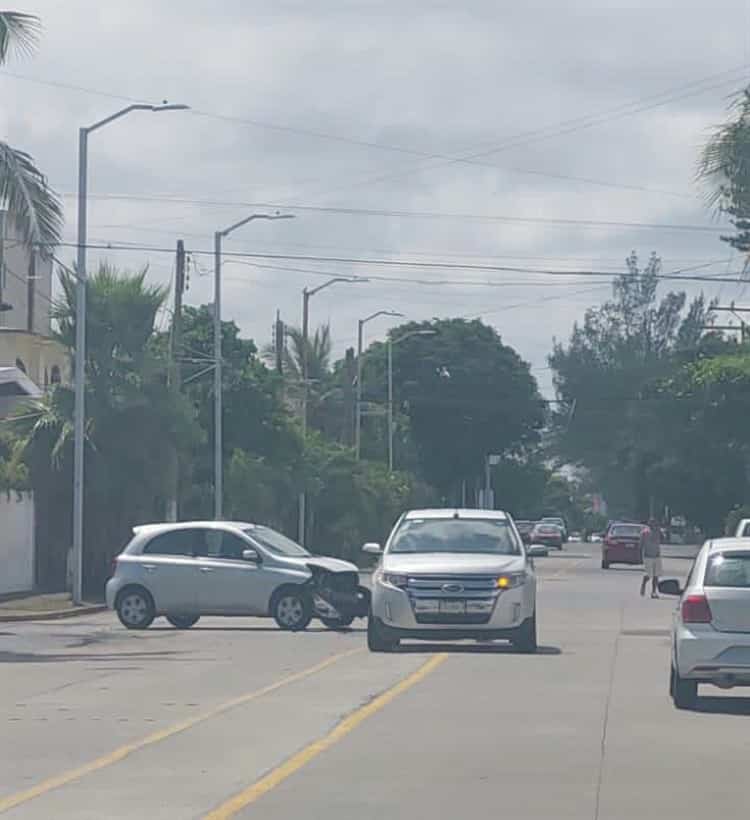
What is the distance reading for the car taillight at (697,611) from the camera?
1652 centimetres

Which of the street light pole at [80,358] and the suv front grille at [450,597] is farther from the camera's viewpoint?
the street light pole at [80,358]

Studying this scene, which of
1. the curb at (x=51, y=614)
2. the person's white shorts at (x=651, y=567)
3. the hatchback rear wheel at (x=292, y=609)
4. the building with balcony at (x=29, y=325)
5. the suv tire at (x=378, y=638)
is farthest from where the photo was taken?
the building with balcony at (x=29, y=325)

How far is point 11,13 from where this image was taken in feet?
91.9

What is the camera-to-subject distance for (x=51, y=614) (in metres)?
35.1

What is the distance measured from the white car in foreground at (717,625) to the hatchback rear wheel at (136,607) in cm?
1414

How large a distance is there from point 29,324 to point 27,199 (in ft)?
108

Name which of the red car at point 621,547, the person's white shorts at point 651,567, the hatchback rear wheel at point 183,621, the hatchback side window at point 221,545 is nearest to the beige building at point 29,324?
the red car at point 621,547

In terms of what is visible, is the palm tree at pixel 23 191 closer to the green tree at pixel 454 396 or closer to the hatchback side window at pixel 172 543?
the hatchback side window at pixel 172 543

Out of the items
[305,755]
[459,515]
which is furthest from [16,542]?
[305,755]

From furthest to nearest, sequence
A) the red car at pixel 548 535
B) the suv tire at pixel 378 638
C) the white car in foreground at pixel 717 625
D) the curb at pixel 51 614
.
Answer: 1. the red car at pixel 548 535
2. the curb at pixel 51 614
3. the suv tire at pixel 378 638
4. the white car in foreground at pixel 717 625

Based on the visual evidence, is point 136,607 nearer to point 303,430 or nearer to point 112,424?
point 112,424

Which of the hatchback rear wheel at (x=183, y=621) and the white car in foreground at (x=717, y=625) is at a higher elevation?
the white car in foreground at (x=717, y=625)

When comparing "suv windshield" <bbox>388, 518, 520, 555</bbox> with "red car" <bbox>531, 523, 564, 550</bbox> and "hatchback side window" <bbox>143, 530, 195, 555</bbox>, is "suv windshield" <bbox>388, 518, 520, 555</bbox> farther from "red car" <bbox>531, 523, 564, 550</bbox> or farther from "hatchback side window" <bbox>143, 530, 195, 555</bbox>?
"red car" <bbox>531, 523, 564, 550</bbox>

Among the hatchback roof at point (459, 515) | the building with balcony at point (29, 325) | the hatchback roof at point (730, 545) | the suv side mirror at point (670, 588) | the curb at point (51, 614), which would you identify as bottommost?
the curb at point (51, 614)
